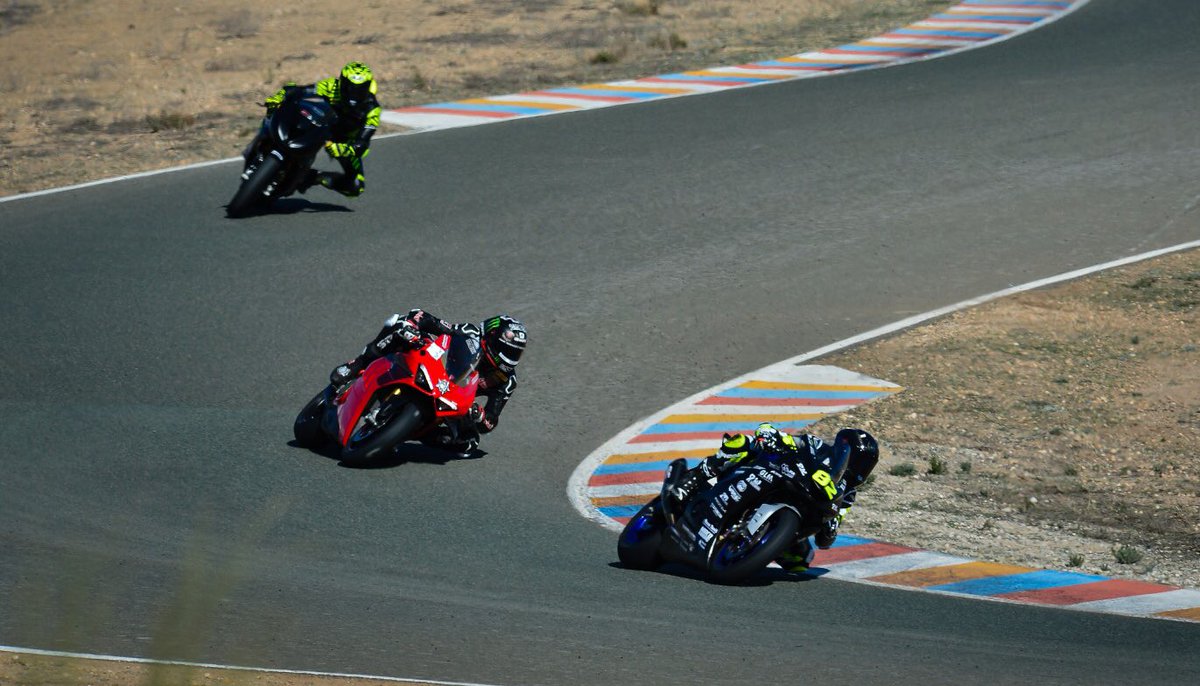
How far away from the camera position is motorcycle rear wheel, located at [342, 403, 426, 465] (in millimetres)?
10984

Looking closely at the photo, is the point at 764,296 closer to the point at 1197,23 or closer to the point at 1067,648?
the point at 1067,648

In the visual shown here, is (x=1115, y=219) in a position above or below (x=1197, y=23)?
below

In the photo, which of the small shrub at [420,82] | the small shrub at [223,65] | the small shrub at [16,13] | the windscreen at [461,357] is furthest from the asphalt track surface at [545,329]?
the small shrub at [16,13]

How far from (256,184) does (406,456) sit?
656cm

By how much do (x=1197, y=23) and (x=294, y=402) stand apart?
739 inches

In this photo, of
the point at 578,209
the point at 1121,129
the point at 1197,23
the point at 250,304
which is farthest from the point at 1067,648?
the point at 1197,23

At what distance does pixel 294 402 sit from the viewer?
41.7 ft

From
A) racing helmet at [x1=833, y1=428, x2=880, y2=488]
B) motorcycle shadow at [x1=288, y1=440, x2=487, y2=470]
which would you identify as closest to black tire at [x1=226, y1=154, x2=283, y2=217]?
motorcycle shadow at [x1=288, y1=440, x2=487, y2=470]

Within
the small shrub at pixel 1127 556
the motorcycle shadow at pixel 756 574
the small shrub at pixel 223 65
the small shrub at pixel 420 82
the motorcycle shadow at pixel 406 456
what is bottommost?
the small shrub at pixel 1127 556

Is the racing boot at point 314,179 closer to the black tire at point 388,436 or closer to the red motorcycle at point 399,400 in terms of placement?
the red motorcycle at point 399,400

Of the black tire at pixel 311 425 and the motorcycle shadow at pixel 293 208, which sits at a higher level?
the motorcycle shadow at pixel 293 208

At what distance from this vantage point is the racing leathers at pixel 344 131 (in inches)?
664

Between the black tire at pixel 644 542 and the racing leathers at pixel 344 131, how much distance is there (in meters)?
8.57

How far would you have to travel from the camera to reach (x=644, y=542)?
30.6 ft
